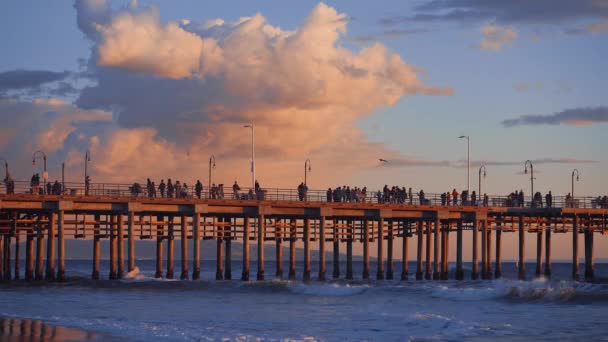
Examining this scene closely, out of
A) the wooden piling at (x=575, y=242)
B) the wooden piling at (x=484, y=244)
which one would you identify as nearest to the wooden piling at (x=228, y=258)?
the wooden piling at (x=484, y=244)

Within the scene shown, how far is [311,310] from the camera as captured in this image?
152ft

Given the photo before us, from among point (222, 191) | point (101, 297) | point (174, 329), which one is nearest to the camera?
point (174, 329)

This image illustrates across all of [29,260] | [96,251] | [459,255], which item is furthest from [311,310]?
[459,255]

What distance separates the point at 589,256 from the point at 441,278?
15.3 m

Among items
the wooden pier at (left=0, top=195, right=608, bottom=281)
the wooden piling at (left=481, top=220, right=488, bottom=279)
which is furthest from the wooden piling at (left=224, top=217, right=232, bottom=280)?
the wooden piling at (left=481, top=220, right=488, bottom=279)

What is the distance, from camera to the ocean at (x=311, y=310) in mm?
36438

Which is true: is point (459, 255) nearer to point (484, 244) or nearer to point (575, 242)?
point (484, 244)

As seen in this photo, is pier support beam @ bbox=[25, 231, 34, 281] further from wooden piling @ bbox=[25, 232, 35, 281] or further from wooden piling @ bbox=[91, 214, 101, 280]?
wooden piling @ bbox=[91, 214, 101, 280]

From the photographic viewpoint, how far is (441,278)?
7012 centimetres

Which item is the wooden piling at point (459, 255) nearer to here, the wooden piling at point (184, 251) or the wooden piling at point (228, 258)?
the wooden piling at point (228, 258)

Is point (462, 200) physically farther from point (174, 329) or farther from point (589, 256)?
point (174, 329)

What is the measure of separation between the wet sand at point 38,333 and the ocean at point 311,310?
225 mm

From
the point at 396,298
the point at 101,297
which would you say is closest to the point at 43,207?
→ the point at 101,297

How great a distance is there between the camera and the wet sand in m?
33.2
